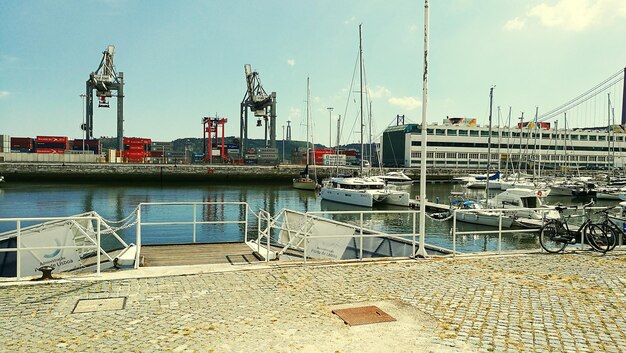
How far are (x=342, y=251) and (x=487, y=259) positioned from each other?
15.5ft

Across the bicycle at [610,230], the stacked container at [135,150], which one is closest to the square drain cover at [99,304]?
the bicycle at [610,230]

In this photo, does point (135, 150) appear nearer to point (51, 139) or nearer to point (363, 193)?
point (51, 139)

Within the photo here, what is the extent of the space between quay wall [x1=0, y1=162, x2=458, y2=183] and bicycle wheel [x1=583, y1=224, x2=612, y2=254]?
6980cm

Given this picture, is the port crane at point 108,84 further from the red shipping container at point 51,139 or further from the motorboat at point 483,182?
the motorboat at point 483,182

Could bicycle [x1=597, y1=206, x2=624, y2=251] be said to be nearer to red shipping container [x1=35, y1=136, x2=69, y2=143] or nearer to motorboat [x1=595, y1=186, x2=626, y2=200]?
motorboat [x1=595, y1=186, x2=626, y2=200]

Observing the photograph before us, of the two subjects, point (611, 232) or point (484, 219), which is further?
point (484, 219)

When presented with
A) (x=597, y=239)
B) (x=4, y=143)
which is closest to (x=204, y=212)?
(x=597, y=239)

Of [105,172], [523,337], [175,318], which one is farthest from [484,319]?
[105,172]

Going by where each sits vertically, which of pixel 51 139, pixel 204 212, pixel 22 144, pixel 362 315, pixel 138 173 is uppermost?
pixel 51 139

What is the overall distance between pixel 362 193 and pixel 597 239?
1377 inches

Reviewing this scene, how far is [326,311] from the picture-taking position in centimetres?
662

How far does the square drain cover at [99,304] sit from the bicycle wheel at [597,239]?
11555 mm

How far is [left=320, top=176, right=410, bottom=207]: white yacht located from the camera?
151 feet

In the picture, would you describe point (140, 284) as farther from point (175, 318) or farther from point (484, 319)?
point (484, 319)
